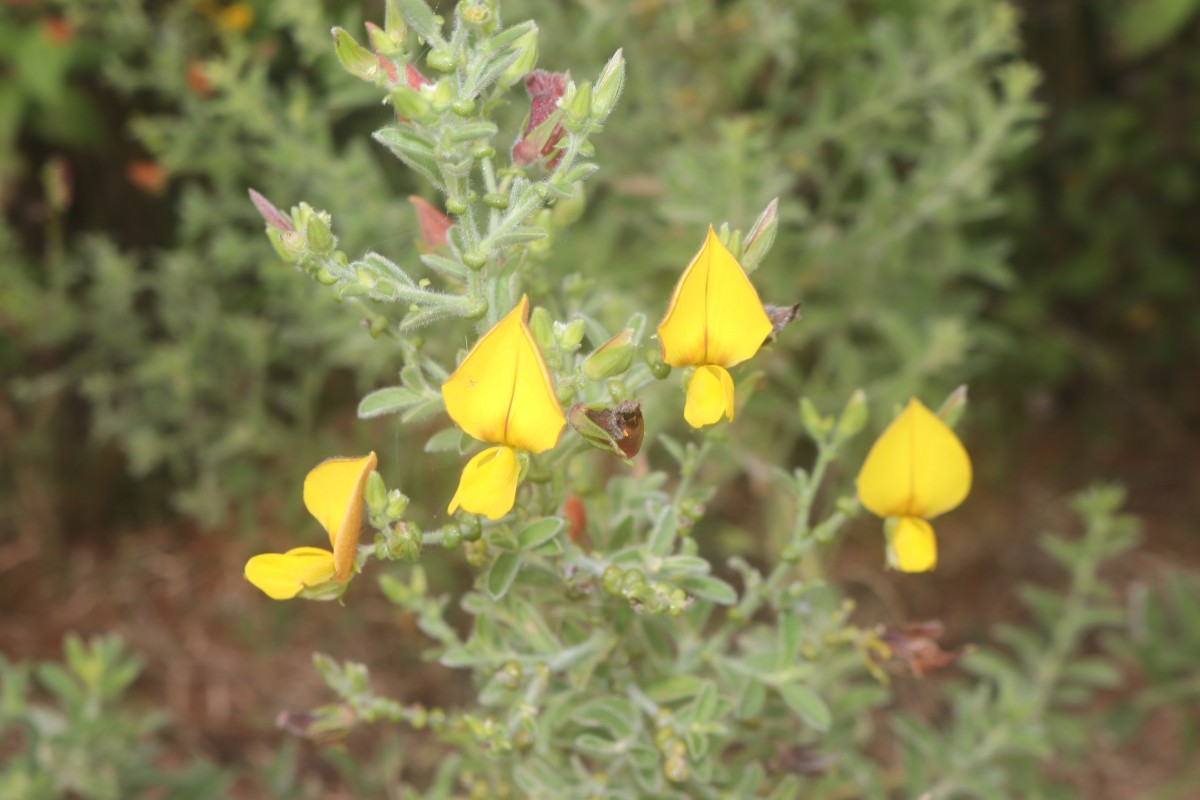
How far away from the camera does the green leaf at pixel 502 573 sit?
1021 mm

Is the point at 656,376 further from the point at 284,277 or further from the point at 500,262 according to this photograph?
the point at 284,277

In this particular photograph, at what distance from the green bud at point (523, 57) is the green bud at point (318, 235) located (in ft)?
0.62

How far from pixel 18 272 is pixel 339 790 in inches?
47.5

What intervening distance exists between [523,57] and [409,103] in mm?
125

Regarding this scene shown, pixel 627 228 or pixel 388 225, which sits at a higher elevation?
pixel 627 228

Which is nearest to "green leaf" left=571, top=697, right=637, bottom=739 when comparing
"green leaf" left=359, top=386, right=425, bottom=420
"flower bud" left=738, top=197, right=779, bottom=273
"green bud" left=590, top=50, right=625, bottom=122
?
"green leaf" left=359, top=386, right=425, bottom=420

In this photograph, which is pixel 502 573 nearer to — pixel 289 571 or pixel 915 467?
pixel 289 571

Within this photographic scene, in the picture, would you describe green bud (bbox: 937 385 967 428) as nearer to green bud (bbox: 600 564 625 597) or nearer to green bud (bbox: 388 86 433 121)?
green bud (bbox: 600 564 625 597)

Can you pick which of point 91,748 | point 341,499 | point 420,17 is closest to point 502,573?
point 341,499

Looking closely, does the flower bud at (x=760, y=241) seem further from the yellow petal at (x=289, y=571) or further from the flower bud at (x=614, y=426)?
the yellow petal at (x=289, y=571)

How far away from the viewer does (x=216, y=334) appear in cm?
250

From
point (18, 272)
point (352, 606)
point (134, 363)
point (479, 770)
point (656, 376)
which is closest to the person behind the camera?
point (656, 376)

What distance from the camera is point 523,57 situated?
2.99ft

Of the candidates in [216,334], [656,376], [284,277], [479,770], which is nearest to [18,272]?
[216,334]
